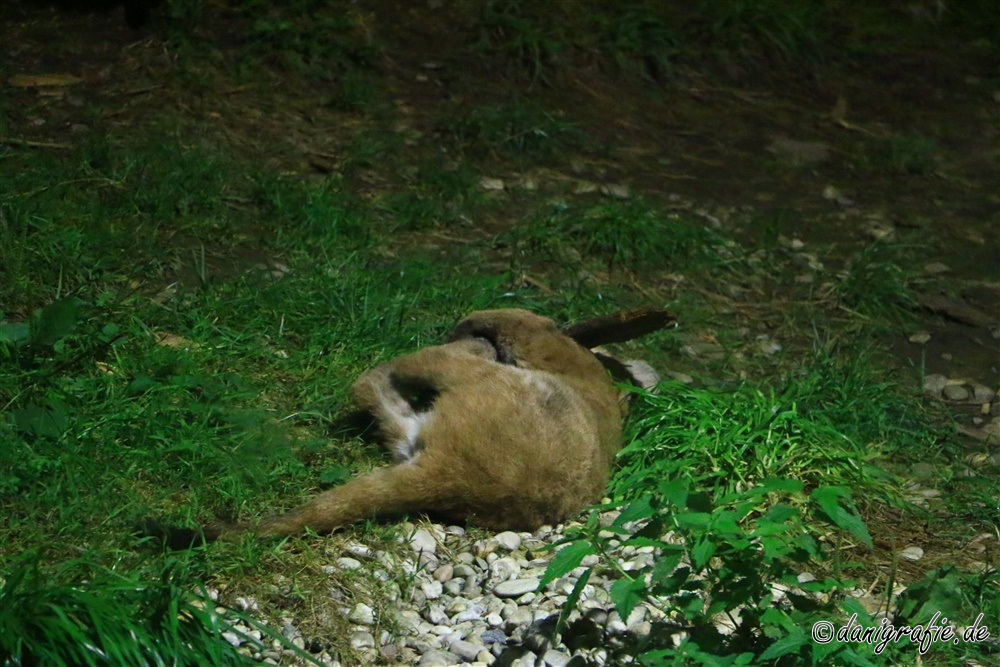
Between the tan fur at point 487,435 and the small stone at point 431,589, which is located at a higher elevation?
the tan fur at point 487,435

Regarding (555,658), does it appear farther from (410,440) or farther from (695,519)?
(410,440)

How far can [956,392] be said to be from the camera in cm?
539

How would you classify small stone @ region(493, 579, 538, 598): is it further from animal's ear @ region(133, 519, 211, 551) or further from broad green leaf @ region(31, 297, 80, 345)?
broad green leaf @ region(31, 297, 80, 345)

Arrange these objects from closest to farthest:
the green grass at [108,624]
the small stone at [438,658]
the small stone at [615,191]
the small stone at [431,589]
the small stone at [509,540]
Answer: the green grass at [108,624], the small stone at [438,658], the small stone at [431,589], the small stone at [509,540], the small stone at [615,191]

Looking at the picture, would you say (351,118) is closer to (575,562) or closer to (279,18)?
(279,18)

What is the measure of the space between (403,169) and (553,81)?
1.69m

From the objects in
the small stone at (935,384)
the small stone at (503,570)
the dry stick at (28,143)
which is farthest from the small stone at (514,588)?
the dry stick at (28,143)

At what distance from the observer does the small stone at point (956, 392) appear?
5352mm

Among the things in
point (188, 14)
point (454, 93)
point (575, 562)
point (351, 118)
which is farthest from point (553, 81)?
point (575, 562)

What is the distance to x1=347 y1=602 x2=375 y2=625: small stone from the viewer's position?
3.43 m

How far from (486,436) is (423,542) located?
15.7 inches

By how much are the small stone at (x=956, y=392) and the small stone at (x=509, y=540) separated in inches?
98.0

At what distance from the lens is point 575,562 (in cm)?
300

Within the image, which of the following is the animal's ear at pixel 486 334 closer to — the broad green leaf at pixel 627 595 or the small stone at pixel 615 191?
the broad green leaf at pixel 627 595
